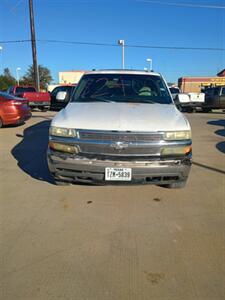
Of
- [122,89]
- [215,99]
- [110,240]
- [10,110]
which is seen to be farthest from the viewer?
[215,99]

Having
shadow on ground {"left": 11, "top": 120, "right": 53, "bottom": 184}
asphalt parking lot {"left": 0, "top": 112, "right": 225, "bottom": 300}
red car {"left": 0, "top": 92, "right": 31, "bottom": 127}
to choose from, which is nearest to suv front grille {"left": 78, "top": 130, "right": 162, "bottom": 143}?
asphalt parking lot {"left": 0, "top": 112, "right": 225, "bottom": 300}

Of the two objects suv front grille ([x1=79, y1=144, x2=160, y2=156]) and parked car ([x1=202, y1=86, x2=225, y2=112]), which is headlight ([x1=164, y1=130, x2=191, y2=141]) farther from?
parked car ([x1=202, y1=86, x2=225, y2=112])

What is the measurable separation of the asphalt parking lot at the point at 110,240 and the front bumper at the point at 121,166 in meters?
0.45

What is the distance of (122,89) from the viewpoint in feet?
18.0

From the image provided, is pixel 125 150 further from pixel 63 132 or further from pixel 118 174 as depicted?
pixel 63 132

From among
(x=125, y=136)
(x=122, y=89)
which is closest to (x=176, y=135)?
(x=125, y=136)

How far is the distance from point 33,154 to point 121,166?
149 inches

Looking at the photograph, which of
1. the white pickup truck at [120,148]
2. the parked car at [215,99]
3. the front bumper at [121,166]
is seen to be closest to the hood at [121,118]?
the white pickup truck at [120,148]

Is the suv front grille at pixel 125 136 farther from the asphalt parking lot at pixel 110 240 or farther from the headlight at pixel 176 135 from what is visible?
the asphalt parking lot at pixel 110 240

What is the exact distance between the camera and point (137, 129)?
3918 millimetres

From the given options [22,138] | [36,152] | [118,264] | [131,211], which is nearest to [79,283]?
[118,264]

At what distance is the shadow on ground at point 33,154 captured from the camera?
5.64m

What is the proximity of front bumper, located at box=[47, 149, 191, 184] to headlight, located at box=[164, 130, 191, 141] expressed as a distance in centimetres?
27

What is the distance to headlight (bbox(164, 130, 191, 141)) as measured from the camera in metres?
3.95
